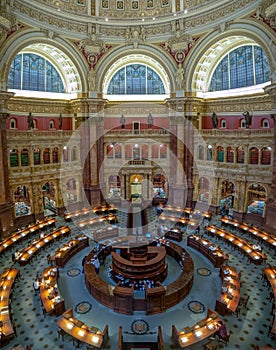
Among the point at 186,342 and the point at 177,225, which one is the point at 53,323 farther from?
the point at 177,225

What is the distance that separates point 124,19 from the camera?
3038cm

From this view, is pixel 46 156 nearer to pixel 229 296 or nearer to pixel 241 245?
pixel 241 245

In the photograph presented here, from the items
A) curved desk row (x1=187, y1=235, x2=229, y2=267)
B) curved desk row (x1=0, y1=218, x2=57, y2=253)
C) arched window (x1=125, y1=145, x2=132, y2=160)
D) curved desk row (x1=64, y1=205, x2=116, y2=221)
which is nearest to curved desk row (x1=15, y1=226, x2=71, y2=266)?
curved desk row (x1=0, y1=218, x2=57, y2=253)

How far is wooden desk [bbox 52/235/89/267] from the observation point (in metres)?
20.2

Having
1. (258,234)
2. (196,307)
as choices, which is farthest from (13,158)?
(258,234)

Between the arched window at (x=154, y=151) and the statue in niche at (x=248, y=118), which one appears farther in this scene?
the arched window at (x=154, y=151)

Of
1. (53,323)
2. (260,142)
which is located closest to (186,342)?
(53,323)

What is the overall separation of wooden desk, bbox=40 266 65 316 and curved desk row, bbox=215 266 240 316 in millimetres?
9293

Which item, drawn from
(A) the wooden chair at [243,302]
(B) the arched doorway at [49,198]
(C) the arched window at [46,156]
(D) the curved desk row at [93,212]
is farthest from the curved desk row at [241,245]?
(C) the arched window at [46,156]

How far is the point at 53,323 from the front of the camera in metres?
14.6

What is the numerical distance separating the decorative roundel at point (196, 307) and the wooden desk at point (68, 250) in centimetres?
1031

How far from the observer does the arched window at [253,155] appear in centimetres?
2756

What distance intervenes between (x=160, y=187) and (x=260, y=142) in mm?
15494

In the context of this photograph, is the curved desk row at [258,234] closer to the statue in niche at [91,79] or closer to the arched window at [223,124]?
the arched window at [223,124]
